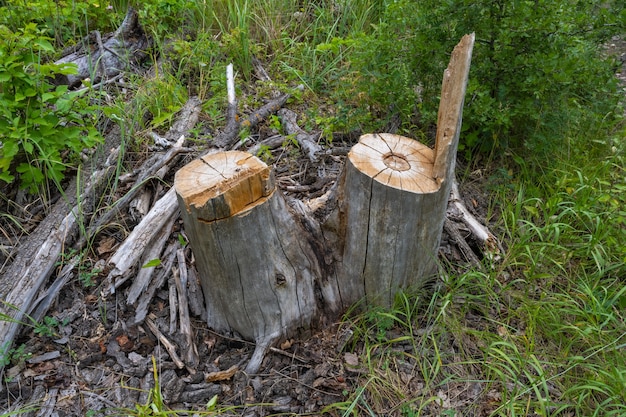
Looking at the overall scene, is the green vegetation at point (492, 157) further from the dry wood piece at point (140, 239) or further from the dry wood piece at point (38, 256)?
the dry wood piece at point (140, 239)

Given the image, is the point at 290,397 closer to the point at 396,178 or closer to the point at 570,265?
the point at 396,178

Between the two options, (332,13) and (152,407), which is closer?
(152,407)

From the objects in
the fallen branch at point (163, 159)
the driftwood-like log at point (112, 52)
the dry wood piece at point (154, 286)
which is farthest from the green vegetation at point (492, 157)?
the dry wood piece at point (154, 286)

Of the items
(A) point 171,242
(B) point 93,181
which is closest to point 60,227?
(B) point 93,181

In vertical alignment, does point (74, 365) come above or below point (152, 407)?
below

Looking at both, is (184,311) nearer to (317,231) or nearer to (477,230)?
(317,231)

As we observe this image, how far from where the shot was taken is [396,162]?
2406 millimetres

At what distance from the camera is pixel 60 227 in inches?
121

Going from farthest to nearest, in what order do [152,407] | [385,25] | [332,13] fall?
[332,13] → [385,25] → [152,407]

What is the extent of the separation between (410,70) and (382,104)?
35 centimetres

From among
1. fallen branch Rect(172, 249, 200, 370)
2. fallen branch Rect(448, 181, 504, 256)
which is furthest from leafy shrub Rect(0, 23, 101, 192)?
fallen branch Rect(448, 181, 504, 256)

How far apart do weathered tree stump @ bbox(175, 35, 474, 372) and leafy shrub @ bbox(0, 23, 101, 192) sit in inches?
51.2

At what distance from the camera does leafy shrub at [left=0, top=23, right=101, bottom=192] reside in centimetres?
292

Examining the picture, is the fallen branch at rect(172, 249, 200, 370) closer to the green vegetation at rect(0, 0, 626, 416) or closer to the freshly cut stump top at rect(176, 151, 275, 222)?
the green vegetation at rect(0, 0, 626, 416)
